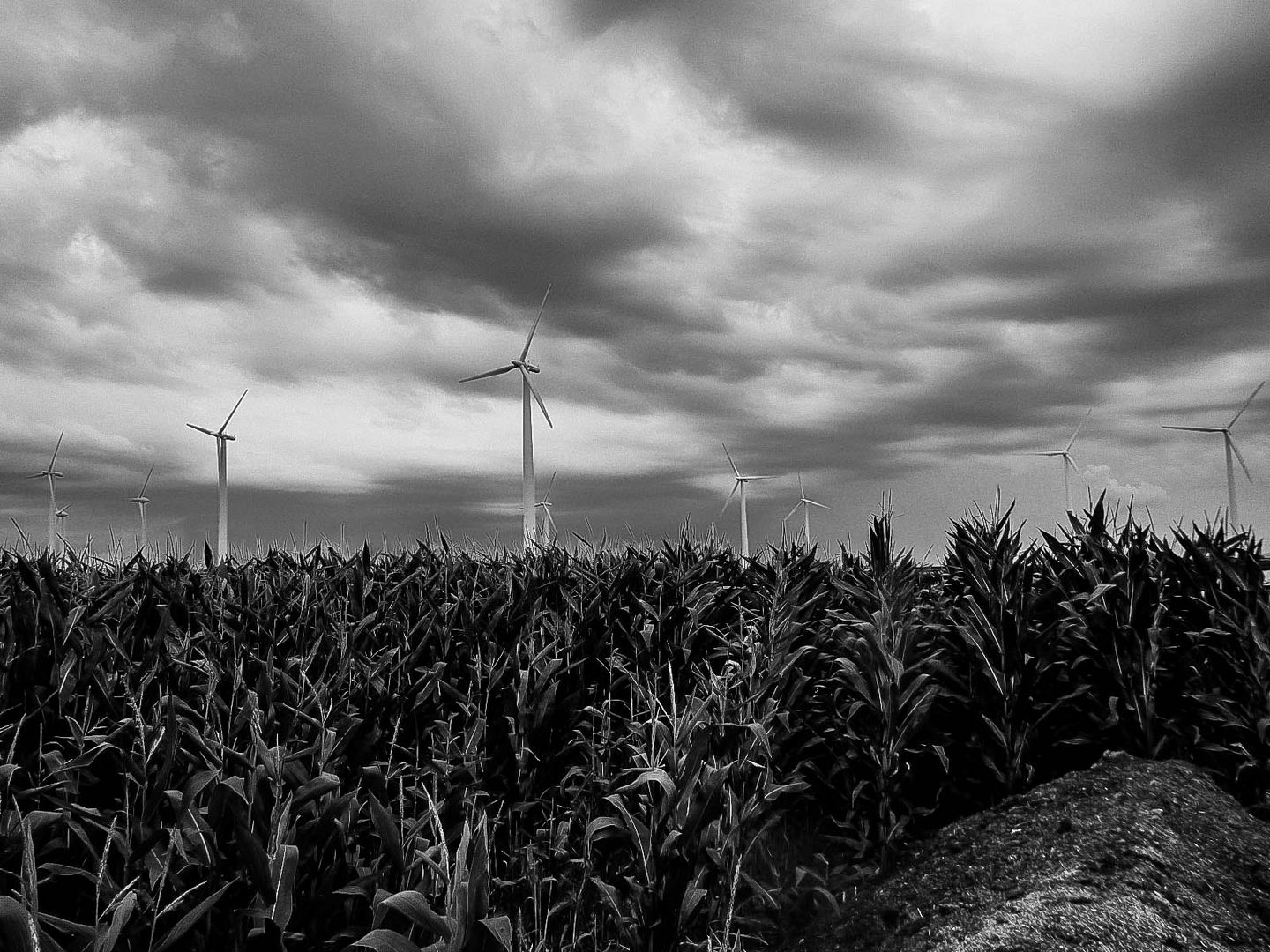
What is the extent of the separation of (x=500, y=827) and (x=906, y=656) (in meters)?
3.42

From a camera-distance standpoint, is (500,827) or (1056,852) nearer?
(1056,852)

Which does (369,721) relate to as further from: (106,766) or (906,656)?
(906,656)

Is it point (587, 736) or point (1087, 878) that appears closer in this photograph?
point (1087, 878)

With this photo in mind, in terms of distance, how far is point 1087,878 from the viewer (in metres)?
5.63

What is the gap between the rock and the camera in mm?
5320

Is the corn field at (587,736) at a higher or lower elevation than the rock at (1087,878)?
higher

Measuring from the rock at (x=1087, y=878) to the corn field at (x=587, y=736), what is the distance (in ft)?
1.45

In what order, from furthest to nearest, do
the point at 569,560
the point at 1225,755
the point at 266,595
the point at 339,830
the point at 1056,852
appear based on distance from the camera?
1. the point at 569,560
2. the point at 266,595
3. the point at 1225,755
4. the point at 1056,852
5. the point at 339,830

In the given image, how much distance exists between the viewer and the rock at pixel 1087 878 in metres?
5.32

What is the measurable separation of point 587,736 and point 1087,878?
4384mm

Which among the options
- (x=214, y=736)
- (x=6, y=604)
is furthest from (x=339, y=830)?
(x=6, y=604)

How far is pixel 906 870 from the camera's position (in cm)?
631

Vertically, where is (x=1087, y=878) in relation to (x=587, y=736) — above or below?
below

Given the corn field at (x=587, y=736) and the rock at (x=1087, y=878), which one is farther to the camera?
the rock at (x=1087, y=878)
